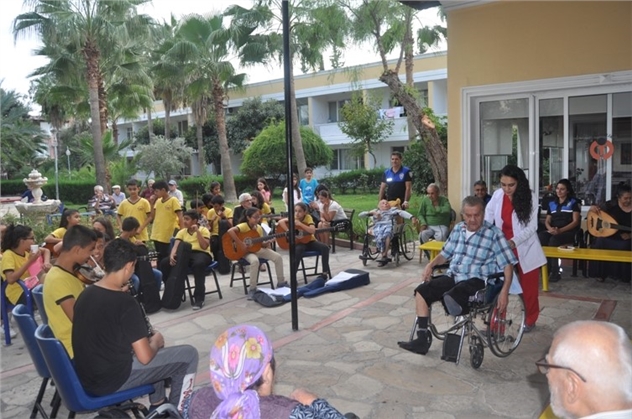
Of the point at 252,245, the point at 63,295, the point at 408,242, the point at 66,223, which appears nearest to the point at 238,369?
the point at 63,295

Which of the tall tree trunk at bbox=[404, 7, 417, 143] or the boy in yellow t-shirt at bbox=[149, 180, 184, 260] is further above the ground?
the tall tree trunk at bbox=[404, 7, 417, 143]

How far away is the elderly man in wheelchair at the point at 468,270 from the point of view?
14.6 feet

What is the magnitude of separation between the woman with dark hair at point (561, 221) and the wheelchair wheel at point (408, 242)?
2.25 metres

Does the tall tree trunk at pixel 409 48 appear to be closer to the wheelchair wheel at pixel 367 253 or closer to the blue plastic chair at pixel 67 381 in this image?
the wheelchair wheel at pixel 367 253

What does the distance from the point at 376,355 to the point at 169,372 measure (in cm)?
212

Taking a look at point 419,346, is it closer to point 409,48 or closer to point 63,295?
point 63,295

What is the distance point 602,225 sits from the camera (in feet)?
23.8

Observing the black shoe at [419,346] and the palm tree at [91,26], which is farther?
the palm tree at [91,26]

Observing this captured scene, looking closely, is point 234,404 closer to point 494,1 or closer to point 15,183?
point 494,1

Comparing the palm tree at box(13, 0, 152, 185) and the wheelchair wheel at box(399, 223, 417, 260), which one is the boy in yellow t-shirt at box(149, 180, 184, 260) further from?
the palm tree at box(13, 0, 152, 185)

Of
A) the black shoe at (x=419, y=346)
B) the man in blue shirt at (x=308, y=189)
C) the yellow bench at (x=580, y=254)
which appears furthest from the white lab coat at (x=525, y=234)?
the man in blue shirt at (x=308, y=189)

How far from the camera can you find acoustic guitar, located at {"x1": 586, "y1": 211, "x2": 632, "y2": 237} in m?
7.02

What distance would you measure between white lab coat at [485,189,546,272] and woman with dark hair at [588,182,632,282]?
96.0 inches

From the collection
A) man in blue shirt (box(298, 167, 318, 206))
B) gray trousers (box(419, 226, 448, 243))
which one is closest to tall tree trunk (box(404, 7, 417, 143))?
man in blue shirt (box(298, 167, 318, 206))
